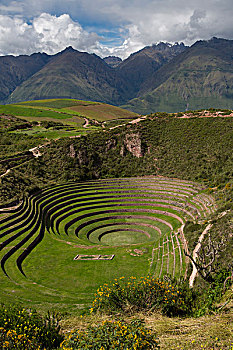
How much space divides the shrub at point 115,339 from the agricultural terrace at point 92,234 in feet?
34.0

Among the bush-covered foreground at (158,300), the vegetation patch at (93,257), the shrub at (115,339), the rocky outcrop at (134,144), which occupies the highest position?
the rocky outcrop at (134,144)

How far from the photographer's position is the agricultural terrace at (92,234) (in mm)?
23406

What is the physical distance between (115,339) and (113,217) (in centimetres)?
3121

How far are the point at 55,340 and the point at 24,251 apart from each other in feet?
57.4

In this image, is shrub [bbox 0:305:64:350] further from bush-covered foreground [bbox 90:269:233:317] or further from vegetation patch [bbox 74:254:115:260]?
vegetation patch [bbox 74:254:115:260]

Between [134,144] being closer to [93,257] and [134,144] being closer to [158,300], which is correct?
[93,257]

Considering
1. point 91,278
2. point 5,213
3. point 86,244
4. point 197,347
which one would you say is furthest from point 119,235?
point 197,347

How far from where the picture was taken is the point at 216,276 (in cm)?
1634

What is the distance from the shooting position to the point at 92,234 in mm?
36188

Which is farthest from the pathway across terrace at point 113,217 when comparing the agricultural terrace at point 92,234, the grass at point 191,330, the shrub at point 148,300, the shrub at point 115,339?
the shrub at point 115,339

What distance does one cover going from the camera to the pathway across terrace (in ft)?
90.3

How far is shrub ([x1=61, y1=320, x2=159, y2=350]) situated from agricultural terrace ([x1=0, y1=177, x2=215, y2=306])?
34.0 feet

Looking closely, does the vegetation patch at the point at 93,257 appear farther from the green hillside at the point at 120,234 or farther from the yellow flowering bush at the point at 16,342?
the yellow flowering bush at the point at 16,342

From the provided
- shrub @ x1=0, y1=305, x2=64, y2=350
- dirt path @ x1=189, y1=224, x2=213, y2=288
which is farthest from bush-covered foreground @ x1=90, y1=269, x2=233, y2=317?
dirt path @ x1=189, y1=224, x2=213, y2=288
